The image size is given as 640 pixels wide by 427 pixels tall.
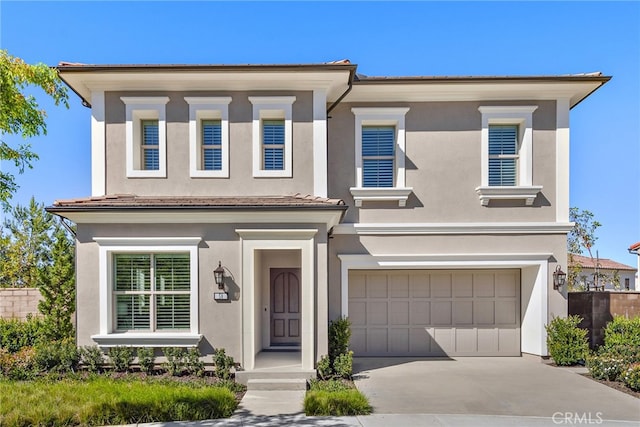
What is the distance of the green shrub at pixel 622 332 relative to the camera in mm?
9898

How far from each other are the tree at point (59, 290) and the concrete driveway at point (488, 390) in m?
7.08

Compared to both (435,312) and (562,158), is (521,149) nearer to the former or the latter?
(562,158)

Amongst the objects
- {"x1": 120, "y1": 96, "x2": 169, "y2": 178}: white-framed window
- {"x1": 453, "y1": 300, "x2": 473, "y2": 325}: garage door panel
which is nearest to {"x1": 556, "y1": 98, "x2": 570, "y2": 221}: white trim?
{"x1": 453, "y1": 300, "x2": 473, "y2": 325}: garage door panel

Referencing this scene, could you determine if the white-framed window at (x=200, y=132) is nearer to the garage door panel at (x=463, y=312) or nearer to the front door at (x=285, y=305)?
the front door at (x=285, y=305)

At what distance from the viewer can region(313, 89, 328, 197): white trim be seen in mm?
9438

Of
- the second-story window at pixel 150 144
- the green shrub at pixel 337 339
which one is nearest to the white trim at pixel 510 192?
the green shrub at pixel 337 339

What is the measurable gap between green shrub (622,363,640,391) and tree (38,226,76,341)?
40.0 ft

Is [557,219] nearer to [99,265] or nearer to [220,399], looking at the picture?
[220,399]

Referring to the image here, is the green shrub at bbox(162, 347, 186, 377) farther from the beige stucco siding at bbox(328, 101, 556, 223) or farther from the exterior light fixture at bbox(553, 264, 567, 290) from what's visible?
the exterior light fixture at bbox(553, 264, 567, 290)

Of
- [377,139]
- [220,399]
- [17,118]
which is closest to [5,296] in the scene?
[17,118]

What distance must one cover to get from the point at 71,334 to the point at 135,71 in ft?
21.0

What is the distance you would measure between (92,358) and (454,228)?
343 inches

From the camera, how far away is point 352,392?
7.01 meters

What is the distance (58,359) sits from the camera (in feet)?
27.5
